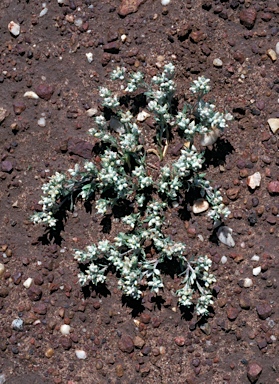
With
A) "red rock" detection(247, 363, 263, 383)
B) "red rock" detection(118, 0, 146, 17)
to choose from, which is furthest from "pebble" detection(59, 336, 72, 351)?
"red rock" detection(118, 0, 146, 17)

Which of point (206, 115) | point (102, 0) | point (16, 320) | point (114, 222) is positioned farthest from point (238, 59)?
point (16, 320)

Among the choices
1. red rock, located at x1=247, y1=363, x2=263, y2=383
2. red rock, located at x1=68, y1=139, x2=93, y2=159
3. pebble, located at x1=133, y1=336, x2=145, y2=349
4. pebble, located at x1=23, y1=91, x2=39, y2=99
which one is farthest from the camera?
pebble, located at x1=23, y1=91, x2=39, y2=99

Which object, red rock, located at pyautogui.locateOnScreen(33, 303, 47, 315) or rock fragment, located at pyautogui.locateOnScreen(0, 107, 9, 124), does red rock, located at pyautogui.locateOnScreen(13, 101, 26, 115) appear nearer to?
rock fragment, located at pyautogui.locateOnScreen(0, 107, 9, 124)

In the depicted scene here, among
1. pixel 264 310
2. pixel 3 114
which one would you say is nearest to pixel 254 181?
pixel 264 310

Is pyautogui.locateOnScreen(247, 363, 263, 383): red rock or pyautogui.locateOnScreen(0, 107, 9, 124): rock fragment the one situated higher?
pyautogui.locateOnScreen(0, 107, 9, 124): rock fragment

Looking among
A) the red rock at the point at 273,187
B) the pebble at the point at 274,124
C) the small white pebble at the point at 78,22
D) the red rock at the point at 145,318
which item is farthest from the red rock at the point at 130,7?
the red rock at the point at 145,318
